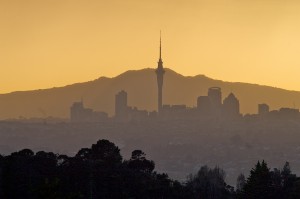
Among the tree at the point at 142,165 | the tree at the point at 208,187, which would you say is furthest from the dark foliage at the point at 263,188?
the tree at the point at 142,165

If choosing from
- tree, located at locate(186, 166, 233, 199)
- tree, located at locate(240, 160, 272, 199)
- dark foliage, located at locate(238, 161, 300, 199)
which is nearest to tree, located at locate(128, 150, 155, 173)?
tree, located at locate(186, 166, 233, 199)

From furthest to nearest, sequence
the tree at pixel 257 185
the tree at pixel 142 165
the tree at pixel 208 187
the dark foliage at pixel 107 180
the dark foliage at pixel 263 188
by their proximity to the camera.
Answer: the tree at pixel 142 165 < the tree at pixel 208 187 < the dark foliage at pixel 107 180 < the dark foliage at pixel 263 188 < the tree at pixel 257 185

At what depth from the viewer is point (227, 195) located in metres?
171

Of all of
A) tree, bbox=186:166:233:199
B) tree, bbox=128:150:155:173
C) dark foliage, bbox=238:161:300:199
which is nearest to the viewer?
dark foliage, bbox=238:161:300:199

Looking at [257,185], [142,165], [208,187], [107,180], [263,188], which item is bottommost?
[263,188]

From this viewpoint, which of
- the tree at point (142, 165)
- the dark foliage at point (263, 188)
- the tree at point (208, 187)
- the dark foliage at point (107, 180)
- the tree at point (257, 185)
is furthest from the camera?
the tree at point (142, 165)

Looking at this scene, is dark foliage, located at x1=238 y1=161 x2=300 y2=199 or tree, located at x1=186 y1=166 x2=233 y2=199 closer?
dark foliage, located at x1=238 y1=161 x2=300 y2=199

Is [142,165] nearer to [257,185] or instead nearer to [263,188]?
[263,188]

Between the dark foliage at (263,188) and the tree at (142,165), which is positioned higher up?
the tree at (142,165)

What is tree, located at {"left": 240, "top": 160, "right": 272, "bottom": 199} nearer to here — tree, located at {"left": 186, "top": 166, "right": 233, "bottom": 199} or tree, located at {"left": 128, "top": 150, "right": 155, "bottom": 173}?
tree, located at {"left": 186, "top": 166, "right": 233, "bottom": 199}

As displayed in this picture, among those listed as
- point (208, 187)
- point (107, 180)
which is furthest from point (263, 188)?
point (208, 187)

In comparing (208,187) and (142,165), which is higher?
(142,165)

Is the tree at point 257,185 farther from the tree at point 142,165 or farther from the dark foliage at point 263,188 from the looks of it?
the tree at point 142,165

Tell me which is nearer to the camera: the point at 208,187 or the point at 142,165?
the point at 208,187
